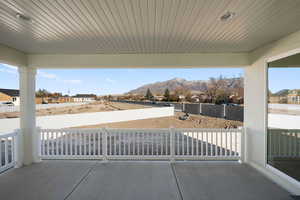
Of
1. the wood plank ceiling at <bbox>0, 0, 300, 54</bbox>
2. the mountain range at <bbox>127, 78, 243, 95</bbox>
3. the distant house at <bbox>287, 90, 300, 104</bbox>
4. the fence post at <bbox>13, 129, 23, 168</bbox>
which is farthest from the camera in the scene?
the mountain range at <bbox>127, 78, 243, 95</bbox>

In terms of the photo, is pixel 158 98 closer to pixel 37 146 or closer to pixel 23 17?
pixel 37 146

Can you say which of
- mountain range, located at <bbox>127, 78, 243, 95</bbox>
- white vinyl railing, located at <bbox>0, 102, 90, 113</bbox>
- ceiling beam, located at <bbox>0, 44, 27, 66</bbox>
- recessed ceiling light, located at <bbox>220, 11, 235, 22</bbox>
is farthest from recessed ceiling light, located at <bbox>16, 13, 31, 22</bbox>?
mountain range, located at <bbox>127, 78, 243, 95</bbox>

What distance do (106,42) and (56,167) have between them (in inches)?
119

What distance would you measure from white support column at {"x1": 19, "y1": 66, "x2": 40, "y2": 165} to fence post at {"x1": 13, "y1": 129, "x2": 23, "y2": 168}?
0.24ft

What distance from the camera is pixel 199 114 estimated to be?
9102 mm

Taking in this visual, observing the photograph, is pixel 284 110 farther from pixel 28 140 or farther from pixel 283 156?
pixel 28 140

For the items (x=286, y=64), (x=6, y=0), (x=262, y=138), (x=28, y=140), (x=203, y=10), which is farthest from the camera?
(x=28, y=140)

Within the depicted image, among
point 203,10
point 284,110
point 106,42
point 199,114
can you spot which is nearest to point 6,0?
point 106,42

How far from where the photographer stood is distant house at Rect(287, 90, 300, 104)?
8.86ft

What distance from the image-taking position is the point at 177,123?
9633mm

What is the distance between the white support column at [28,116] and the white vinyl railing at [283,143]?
211 inches

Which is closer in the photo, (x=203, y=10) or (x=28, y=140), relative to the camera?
(x=203, y=10)

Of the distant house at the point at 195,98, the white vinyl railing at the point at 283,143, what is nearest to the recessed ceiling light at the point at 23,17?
the white vinyl railing at the point at 283,143

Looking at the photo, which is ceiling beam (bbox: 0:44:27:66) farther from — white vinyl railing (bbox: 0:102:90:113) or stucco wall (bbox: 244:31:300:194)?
stucco wall (bbox: 244:31:300:194)
